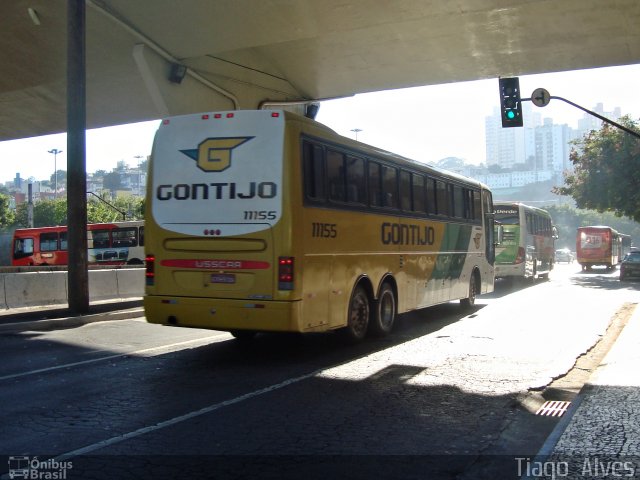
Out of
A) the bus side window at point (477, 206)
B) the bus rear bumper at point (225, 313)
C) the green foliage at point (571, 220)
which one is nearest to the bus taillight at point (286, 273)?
the bus rear bumper at point (225, 313)

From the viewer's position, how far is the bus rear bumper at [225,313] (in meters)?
8.51

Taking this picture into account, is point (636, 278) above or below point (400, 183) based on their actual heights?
below

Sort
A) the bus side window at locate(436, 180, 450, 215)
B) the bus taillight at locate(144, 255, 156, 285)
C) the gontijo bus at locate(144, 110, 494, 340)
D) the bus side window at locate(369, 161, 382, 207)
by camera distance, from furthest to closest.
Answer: the bus side window at locate(436, 180, 450, 215), the bus side window at locate(369, 161, 382, 207), the bus taillight at locate(144, 255, 156, 285), the gontijo bus at locate(144, 110, 494, 340)

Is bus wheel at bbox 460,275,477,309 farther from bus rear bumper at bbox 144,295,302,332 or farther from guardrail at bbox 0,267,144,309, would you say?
guardrail at bbox 0,267,144,309

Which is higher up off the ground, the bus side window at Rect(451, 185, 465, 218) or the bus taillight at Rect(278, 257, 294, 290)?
the bus side window at Rect(451, 185, 465, 218)

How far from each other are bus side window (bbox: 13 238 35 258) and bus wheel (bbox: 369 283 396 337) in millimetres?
33475

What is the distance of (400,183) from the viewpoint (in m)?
12.2

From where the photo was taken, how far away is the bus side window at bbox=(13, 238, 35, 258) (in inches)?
1551

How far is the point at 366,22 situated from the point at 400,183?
6.80 metres

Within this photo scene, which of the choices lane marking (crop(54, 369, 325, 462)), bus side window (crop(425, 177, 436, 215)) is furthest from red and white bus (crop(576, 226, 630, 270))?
lane marking (crop(54, 369, 325, 462))

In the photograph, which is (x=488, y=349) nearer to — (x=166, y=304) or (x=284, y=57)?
(x=166, y=304)

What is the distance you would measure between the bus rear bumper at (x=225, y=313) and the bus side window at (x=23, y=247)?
33688 millimetres

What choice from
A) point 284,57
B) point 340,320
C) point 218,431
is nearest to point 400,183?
point 340,320

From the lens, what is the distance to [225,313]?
28.9 feet
